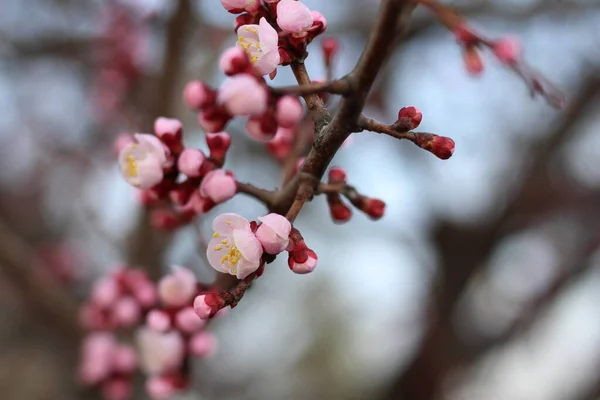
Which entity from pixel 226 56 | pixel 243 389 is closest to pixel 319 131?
pixel 226 56

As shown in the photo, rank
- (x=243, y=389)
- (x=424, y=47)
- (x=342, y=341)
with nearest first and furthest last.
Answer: (x=424, y=47) → (x=243, y=389) → (x=342, y=341)

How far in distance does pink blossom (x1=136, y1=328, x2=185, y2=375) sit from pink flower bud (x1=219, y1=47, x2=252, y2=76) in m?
0.75

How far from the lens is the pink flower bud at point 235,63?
0.70 metres

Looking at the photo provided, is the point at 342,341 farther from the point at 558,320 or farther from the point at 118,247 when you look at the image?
the point at 118,247

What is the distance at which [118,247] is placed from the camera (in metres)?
3.11

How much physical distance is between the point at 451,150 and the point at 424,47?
295 cm

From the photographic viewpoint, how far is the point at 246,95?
672 mm

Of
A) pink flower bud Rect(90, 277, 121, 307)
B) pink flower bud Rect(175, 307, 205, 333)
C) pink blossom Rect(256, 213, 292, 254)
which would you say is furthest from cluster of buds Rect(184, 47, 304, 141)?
pink flower bud Rect(90, 277, 121, 307)

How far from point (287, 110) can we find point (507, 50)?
831 mm

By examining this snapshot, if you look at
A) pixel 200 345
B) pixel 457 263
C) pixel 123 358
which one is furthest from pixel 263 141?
pixel 457 263

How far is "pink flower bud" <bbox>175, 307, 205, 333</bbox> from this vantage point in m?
1.22

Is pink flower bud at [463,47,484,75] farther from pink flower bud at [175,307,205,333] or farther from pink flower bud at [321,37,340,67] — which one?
pink flower bud at [175,307,205,333]

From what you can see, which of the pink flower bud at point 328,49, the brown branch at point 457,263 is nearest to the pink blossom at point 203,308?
the pink flower bud at point 328,49

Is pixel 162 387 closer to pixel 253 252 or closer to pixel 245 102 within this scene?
pixel 253 252
